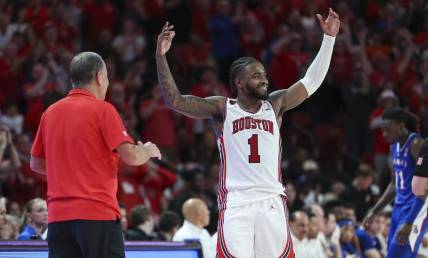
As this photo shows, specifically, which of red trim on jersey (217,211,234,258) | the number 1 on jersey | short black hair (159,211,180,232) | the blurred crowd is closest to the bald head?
short black hair (159,211,180,232)

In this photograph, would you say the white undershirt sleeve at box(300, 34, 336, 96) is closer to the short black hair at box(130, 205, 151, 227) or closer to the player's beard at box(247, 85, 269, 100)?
the player's beard at box(247, 85, 269, 100)

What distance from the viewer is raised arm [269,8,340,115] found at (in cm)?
817

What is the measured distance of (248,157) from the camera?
306 inches

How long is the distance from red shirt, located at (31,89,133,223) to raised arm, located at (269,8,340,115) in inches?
69.3

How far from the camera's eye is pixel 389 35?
63.4ft

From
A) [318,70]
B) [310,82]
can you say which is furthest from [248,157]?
[318,70]

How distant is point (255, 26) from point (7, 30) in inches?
182

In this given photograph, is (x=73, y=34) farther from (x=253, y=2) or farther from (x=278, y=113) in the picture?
(x=278, y=113)

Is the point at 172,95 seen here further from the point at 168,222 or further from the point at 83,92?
the point at 168,222

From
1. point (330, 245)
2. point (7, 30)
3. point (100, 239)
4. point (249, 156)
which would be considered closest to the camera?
point (100, 239)

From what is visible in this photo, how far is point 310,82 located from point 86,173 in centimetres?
229

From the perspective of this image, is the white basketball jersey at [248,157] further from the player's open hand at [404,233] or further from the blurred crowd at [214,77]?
the blurred crowd at [214,77]

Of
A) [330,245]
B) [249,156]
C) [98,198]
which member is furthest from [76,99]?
[330,245]

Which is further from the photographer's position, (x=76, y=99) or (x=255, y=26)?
(x=255, y=26)
